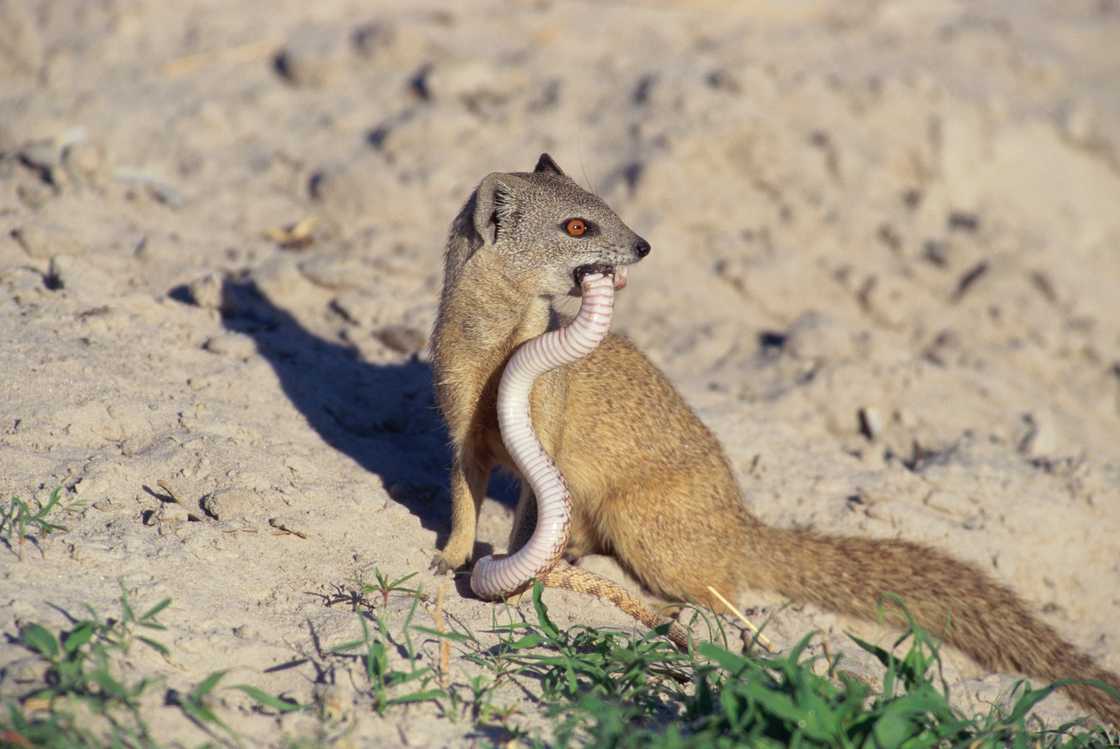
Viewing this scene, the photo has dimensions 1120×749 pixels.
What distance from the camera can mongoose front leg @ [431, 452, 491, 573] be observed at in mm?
3400

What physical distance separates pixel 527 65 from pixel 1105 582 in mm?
4108

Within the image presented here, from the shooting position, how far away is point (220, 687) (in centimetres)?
243

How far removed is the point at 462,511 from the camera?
3.44 meters

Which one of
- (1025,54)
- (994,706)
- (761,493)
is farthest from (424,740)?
(1025,54)

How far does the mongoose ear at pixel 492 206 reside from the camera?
3275 millimetres

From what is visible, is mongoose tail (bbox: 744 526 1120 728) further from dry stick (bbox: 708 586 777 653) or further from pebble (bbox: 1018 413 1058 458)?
pebble (bbox: 1018 413 1058 458)

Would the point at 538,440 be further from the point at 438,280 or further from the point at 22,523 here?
the point at 438,280

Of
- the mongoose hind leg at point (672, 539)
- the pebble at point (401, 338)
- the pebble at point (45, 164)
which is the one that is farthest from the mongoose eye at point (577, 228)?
the pebble at point (45, 164)

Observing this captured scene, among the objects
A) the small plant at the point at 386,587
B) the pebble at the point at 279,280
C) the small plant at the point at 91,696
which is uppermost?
the pebble at the point at 279,280

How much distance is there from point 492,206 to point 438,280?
1.91 m

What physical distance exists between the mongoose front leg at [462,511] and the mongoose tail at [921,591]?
94 centimetres

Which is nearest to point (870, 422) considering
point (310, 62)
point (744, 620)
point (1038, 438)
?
point (1038, 438)

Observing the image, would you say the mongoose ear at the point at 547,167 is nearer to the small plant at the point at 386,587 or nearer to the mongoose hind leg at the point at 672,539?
the mongoose hind leg at the point at 672,539

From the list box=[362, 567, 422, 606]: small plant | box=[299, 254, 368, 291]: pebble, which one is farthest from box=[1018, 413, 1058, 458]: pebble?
box=[299, 254, 368, 291]: pebble
